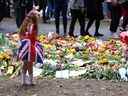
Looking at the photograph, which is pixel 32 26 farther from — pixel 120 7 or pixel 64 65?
pixel 120 7

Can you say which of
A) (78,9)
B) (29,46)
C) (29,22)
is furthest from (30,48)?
(78,9)

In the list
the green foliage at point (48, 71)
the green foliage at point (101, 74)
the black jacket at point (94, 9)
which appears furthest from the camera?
the black jacket at point (94, 9)

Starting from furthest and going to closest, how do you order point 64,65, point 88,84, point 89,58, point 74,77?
point 89,58, point 64,65, point 74,77, point 88,84

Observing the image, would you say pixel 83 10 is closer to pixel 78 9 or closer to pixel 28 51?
pixel 78 9

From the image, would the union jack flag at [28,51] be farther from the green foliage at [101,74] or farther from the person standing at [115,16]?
the person standing at [115,16]

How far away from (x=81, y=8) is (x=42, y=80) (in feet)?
22.3

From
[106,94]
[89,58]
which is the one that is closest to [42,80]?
[106,94]

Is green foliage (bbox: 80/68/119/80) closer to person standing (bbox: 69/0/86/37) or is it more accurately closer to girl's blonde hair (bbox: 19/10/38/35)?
girl's blonde hair (bbox: 19/10/38/35)

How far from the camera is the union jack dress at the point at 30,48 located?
28.4 feet

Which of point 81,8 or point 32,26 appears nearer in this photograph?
point 32,26

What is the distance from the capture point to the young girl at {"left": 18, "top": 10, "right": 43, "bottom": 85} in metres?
8.66

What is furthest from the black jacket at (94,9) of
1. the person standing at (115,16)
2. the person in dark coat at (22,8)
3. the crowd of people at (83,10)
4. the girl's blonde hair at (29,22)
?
the girl's blonde hair at (29,22)

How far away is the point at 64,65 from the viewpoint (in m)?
11.0

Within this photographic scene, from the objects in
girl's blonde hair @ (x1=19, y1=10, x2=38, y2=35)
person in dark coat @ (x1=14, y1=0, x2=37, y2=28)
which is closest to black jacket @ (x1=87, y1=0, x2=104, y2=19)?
person in dark coat @ (x1=14, y1=0, x2=37, y2=28)
